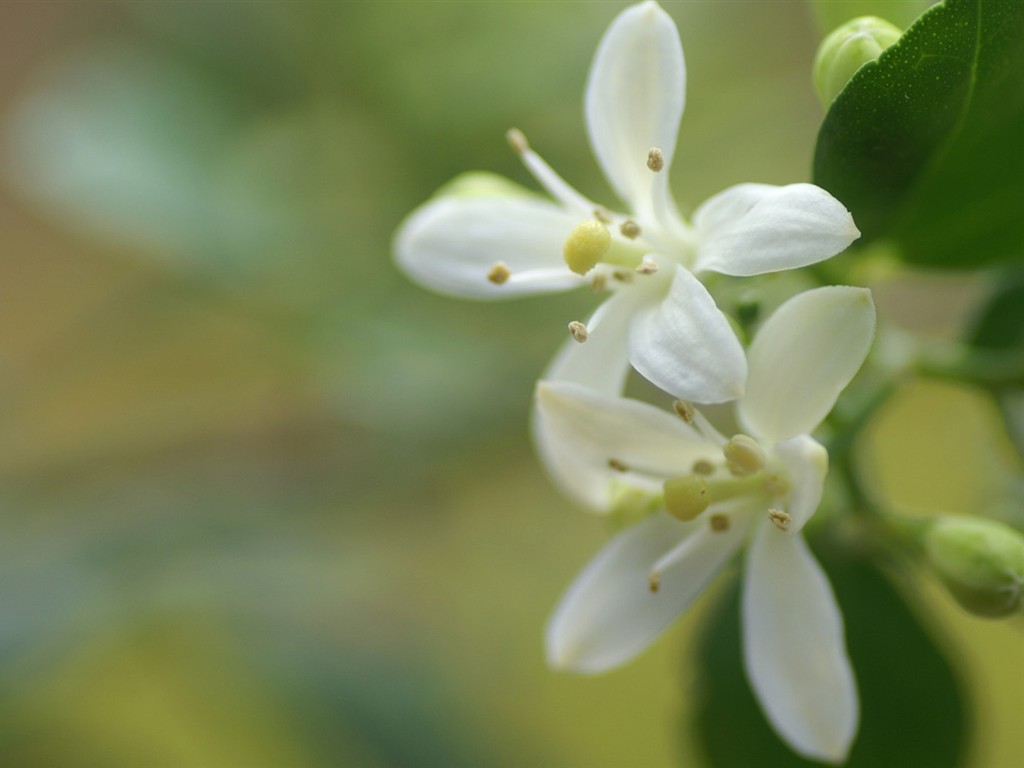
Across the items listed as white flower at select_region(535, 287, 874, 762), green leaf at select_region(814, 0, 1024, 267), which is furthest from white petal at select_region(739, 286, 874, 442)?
green leaf at select_region(814, 0, 1024, 267)

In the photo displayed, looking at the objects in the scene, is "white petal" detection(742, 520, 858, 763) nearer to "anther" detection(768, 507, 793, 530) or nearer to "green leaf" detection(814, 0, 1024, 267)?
"anther" detection(768, 507, 793, 530)

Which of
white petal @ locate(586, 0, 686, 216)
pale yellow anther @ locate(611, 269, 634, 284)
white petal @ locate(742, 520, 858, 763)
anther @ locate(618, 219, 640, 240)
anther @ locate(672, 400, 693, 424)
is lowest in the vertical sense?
white petal @ locate(742, 520, 858, 763)

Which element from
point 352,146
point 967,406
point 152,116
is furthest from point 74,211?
point 967,406

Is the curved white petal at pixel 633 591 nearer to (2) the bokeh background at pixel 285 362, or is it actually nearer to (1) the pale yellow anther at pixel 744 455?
(1) the pale yellow anther at pixel 744 455

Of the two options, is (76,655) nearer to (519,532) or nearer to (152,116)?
(152,116)

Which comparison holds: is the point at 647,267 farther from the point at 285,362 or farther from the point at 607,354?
the point at 285,362

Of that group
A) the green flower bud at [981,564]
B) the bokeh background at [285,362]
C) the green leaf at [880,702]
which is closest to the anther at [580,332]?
the green flower bud at [981,564]
